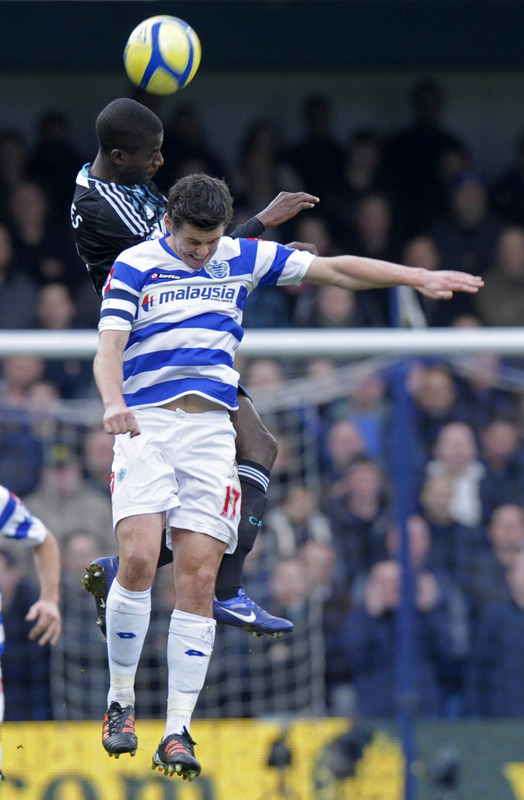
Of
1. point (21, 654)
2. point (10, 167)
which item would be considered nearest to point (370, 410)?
point (21, 654)

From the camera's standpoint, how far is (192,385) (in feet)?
16.3

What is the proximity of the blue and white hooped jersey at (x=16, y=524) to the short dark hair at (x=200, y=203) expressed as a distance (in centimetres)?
163

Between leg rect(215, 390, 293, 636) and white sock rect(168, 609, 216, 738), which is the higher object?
leg rect(215, 390, 293, 636)

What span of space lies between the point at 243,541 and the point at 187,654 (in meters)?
0.53

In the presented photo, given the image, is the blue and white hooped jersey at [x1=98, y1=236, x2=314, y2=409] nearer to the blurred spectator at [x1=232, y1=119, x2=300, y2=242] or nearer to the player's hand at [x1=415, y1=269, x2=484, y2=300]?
the player's hand at [x1=415, y1=269, x2=484, y2=300]

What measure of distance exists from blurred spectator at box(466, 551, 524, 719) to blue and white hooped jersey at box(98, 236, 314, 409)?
123 inches

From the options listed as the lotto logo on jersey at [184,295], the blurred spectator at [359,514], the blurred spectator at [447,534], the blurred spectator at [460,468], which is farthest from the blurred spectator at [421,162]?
the lotto logo on jersey at [184,295]

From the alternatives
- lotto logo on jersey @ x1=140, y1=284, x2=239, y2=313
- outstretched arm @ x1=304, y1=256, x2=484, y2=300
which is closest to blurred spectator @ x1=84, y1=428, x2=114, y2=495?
lotto logo on jersey @ x1=140, y1=284, x2=239, y2=313

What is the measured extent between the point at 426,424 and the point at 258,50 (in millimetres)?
4616

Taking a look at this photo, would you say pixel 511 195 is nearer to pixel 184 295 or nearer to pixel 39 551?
pixel 39 551

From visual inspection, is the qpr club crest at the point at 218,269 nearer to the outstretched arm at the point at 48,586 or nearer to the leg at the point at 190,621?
the leg at the point at 190,621

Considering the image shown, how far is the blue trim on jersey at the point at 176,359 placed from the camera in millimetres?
4945

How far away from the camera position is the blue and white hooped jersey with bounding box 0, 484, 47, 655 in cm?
580

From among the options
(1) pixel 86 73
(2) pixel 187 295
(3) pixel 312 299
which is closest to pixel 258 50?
(1) pixel 86 73
